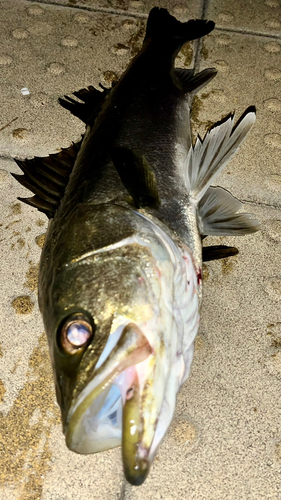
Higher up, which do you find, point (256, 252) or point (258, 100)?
point (258, 100)

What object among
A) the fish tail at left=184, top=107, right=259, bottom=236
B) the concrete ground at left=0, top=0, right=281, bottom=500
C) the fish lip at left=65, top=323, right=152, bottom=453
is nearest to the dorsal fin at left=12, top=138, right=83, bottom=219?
the concrete ground at left=0, top=0, right=281, bottom=500

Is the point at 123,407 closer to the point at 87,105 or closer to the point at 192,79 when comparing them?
the point at 87,105

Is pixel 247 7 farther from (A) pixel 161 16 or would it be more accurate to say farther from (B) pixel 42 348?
(B) pixel 42 348

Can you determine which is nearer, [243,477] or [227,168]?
[243,477]

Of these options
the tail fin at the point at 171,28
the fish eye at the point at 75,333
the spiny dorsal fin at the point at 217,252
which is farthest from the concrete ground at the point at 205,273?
the fish eye at the point at 75,333

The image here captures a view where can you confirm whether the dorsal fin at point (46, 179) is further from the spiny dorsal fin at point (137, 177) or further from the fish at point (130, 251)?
the spiny dorsal fin at point (137, 177)

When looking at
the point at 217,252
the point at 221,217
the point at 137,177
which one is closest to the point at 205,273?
the point at 217,252

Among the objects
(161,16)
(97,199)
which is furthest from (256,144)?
(97,199)
